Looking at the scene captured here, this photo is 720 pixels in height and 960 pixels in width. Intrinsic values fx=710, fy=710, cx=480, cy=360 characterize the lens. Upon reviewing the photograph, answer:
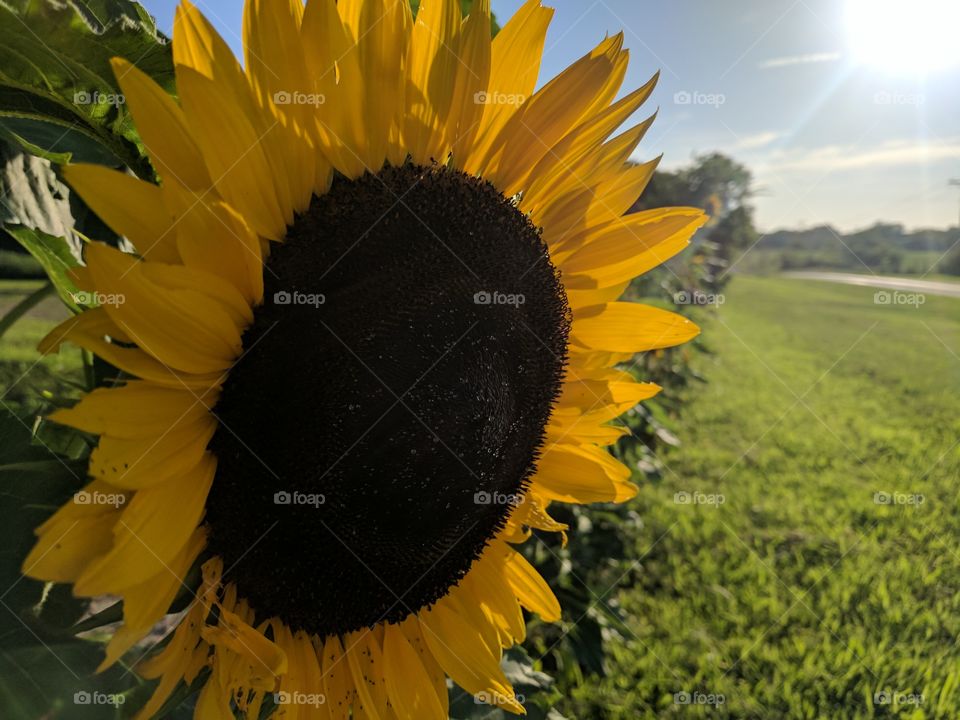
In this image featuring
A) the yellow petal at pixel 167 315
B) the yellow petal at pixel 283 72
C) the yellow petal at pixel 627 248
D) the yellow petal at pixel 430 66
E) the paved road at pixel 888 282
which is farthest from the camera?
the paved road at pixel 888 282

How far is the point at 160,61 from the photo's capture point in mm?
760

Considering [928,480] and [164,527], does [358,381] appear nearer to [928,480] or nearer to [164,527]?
[164,527]

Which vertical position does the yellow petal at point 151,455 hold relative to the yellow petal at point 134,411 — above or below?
below

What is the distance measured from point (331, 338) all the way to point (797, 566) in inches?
159

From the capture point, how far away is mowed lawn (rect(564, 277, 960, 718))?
10.00ft

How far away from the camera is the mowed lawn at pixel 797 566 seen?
3.05 m

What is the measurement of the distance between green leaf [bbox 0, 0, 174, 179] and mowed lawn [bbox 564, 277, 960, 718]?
8.27 ft

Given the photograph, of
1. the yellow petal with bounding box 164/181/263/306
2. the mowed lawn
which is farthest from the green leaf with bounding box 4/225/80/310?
the mowed lawn

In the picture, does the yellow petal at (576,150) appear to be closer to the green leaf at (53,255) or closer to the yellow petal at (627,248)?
the yellow petal at (627,248)

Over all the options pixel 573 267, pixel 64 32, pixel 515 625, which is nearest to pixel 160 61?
pixel 64 32

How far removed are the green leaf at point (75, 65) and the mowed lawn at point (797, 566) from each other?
2.52 m

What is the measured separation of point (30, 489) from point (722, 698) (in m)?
2.92

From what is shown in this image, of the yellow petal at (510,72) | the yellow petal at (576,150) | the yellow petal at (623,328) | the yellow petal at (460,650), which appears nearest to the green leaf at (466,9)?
the yellow petal at (510,72)

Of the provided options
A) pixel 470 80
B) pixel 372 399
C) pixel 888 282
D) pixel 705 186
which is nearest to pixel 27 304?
pixel 372 399
